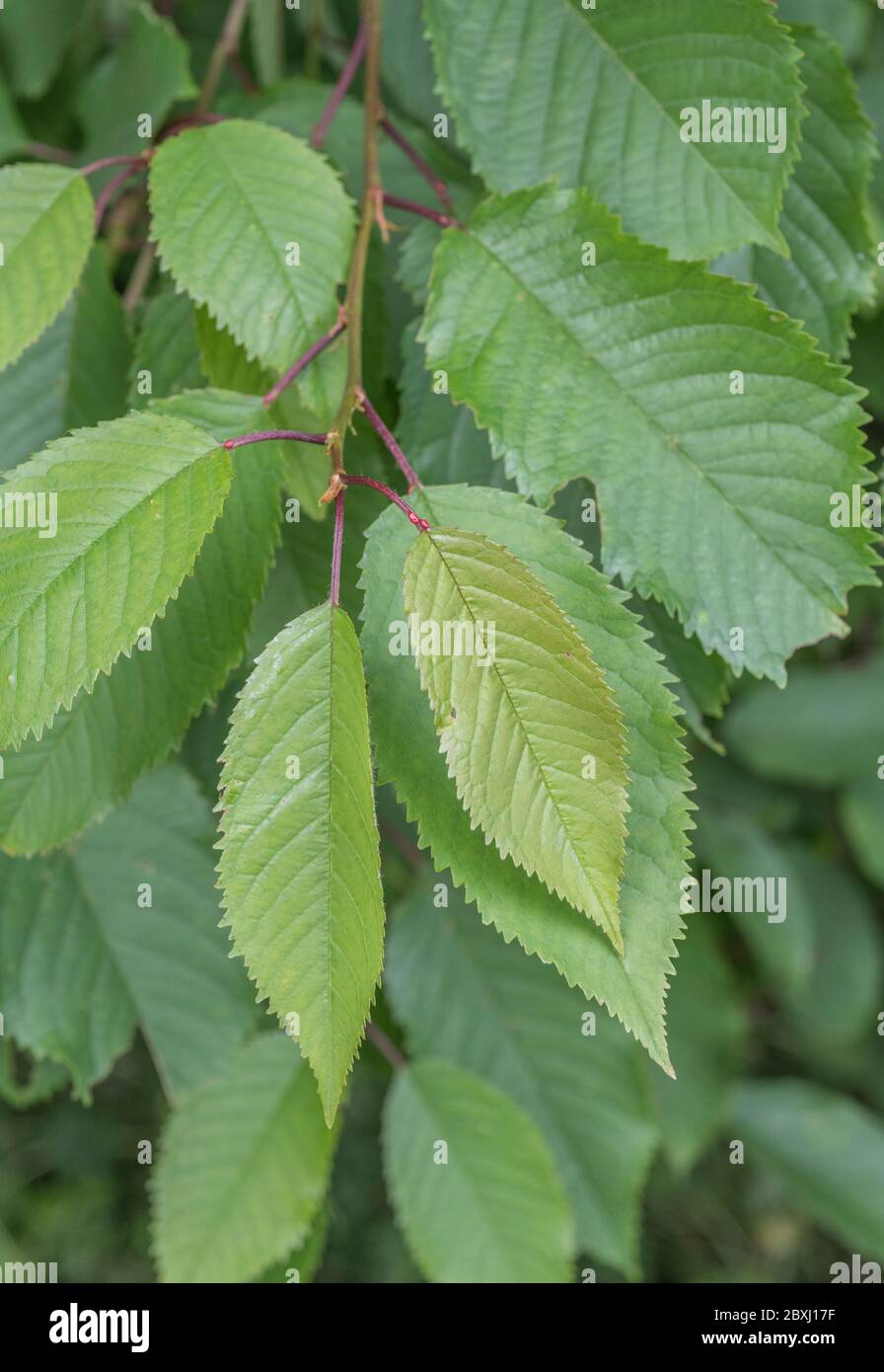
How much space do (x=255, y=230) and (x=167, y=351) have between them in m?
0.13

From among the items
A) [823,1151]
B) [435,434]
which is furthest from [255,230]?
[823,1151]

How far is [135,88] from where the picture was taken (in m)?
1.03

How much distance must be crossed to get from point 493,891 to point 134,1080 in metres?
1.76

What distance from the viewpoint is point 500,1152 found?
3.72 ft

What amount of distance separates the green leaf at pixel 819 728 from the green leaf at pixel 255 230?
1.16m

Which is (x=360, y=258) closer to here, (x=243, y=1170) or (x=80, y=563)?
(x=80, y=563)

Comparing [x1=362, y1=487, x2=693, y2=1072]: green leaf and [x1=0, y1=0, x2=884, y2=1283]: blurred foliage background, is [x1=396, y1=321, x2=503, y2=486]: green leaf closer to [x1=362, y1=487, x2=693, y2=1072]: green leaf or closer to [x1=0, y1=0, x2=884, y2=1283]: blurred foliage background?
[x1=0, y1=0, x2=884, y2=1283]: blurred foliage background

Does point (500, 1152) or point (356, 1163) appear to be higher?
point (500, 1152)

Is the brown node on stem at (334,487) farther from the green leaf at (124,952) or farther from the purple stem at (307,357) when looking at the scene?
the green leaf at (124,952)

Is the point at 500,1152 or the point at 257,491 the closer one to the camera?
the point at 257,491

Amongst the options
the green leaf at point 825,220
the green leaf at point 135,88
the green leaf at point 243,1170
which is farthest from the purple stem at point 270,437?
the green leaf at point 243,1170

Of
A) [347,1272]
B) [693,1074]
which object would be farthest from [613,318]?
[347,1272]

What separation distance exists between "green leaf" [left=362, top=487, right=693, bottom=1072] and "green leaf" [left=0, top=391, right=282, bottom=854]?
0.34 feet

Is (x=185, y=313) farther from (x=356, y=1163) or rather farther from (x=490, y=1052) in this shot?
(x=356, y=1163)
